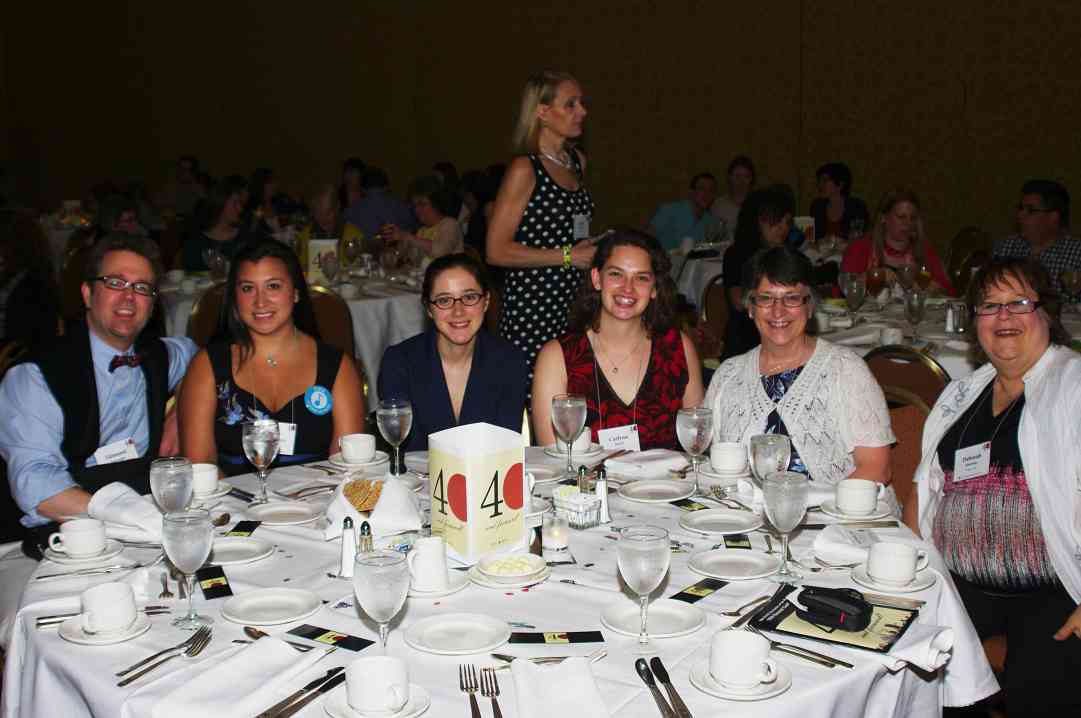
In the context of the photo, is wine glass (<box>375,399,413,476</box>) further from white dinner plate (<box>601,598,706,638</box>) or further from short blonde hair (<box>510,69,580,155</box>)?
short blonde hair (<box>510,69,580,155</box>)

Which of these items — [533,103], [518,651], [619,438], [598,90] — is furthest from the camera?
[598,90]

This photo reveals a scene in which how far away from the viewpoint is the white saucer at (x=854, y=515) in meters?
2.37

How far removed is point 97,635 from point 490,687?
26.2 inches

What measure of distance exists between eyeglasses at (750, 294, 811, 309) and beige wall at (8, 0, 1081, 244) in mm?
6277

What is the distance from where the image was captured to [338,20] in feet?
46.3

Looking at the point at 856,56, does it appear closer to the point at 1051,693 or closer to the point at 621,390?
the point at 621,390

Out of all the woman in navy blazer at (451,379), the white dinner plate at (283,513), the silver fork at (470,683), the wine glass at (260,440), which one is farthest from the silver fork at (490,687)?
the woman in navy blazer at (451,379)

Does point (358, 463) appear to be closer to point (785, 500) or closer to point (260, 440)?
point (260, 440)

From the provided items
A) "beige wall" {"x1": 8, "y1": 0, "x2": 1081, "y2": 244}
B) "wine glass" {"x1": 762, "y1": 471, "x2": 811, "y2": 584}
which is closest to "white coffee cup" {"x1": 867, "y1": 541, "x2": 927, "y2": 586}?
"wine glass" {"x1": 762, "y1": 471, "x2": 811, "y2": 584}

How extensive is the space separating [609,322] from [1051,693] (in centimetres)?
162

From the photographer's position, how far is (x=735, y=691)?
1.57 metres

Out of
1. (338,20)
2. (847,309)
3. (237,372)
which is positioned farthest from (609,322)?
(338,20)

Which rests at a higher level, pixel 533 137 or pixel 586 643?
pixel 533 137

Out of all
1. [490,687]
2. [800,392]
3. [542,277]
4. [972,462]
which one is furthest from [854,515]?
[542,277]
